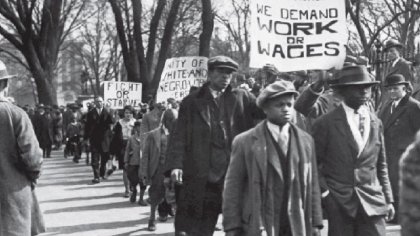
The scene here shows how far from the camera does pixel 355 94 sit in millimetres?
5762

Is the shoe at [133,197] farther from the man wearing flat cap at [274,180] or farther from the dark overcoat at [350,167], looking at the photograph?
the man wearing flat cap at [274,180]

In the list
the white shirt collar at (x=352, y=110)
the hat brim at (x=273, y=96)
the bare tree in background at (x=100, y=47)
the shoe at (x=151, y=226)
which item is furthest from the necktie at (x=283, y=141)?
the bare tree in background at (x=100, y=47)

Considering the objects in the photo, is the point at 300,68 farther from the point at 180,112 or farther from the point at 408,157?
the point at 408,157

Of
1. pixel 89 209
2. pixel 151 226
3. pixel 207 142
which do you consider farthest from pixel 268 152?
pixel 89 209

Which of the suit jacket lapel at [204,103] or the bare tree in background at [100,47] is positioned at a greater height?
the bare tree in background at [100,47]

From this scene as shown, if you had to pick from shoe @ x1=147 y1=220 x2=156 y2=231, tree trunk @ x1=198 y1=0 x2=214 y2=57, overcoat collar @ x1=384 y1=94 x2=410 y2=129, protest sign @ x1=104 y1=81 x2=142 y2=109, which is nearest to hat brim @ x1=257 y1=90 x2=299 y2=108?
overcoat collar @ x1=384 y1=94 x2=410 y2=129

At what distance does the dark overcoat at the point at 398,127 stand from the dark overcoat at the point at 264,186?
445 centimetres

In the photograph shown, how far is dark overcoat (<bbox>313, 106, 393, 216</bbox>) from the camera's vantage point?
5.54 meters

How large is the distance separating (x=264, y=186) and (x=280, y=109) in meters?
0.54

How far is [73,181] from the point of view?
17.8m

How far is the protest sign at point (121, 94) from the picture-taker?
63.1 ft

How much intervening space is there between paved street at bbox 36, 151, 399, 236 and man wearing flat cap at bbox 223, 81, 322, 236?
14.3 ft

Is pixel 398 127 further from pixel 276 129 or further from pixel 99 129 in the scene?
pixel 99 129

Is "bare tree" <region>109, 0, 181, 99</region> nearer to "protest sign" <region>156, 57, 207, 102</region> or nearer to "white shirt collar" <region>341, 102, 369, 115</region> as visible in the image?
"protest sign" <region>156, 57, 207, 102</region>
